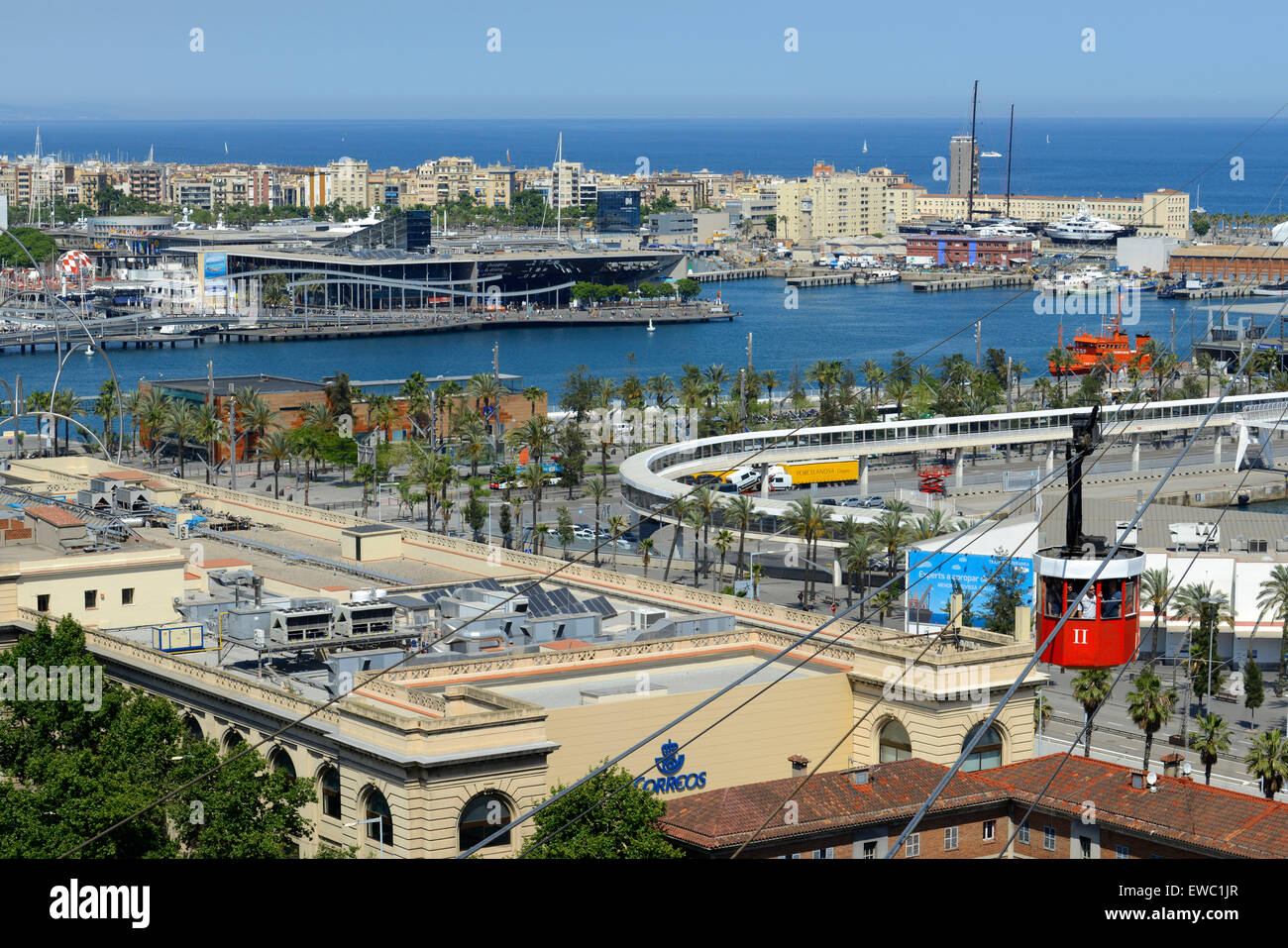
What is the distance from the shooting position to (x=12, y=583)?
1892 cm

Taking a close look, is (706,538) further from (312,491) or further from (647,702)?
(647,702)

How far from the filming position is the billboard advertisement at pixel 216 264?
352ft

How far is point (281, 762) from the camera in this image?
15.1 meters

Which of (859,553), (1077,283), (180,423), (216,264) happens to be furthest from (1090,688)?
(216,264)

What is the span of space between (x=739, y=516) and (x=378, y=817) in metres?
19.3

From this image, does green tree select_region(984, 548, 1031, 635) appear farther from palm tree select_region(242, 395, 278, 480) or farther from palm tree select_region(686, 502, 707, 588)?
palm tree select_region(242, 395, 278, 480)

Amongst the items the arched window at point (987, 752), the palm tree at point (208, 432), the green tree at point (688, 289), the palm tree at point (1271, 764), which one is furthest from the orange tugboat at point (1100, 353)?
the arched window at point (987, 752)

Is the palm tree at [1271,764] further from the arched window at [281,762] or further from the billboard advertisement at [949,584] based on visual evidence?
the billboard advertisement at [949,584]

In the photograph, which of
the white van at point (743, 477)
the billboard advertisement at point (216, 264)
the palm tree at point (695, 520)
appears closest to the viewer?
the palm tree at point (695, 520)

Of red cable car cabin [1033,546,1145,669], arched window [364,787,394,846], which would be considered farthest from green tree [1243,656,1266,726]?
red cable car cabin [1033,546,1145,669]

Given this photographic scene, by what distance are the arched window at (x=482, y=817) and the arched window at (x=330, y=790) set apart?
1228 millimetres

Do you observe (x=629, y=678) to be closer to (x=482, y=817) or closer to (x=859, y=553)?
(x=482, y=817)
